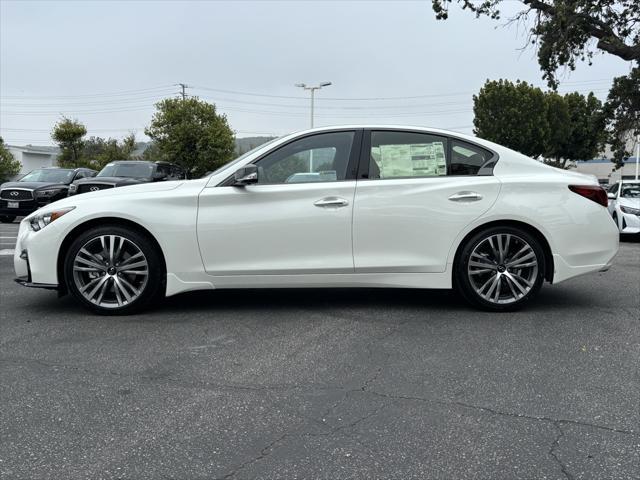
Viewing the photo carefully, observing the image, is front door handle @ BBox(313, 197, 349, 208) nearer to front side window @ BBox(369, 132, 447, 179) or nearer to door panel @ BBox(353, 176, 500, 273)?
door panel @ BBox(353, 176, 500, 273)

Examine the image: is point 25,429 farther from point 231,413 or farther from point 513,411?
point 513,411

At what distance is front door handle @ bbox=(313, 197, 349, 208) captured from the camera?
15.5ft

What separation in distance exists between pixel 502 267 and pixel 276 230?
1963 mm

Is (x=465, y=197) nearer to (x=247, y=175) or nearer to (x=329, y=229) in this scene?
(x=329, y=229)

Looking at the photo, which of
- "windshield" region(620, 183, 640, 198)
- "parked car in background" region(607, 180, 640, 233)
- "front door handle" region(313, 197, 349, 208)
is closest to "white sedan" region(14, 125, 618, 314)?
"front door handle" region(313, 197, 349, 208)

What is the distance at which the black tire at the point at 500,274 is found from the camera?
4.84m

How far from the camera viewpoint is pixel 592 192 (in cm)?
493

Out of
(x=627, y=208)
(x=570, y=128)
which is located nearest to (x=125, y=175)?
(x=627, y=208)

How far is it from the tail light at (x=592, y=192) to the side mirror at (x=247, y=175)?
8.93 feet

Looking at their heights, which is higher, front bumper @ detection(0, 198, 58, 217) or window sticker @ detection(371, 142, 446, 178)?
window sticker @ detection(371, 142, 446, 178)

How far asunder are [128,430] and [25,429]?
1.65 ft

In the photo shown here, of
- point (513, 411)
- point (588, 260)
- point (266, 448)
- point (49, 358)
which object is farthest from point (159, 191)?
point (588, 260)

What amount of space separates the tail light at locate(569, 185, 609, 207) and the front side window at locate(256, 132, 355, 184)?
2.00 meters

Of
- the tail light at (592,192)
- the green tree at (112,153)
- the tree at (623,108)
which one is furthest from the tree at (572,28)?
the green tree at (112,153)
